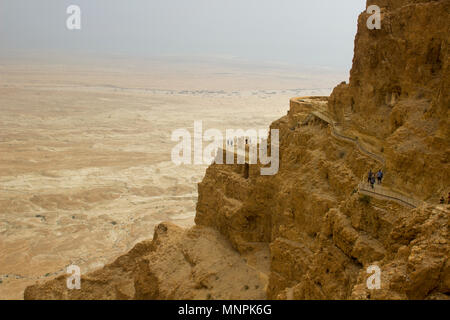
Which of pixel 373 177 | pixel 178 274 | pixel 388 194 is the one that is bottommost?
pixel 178 274

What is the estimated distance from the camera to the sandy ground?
29047 mm

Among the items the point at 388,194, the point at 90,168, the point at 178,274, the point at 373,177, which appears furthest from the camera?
the point at 90,168

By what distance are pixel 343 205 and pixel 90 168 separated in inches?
1539

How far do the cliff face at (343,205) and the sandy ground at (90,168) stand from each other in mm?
10899

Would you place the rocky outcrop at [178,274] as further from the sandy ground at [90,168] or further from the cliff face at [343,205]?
the sandy ground at [90,168]

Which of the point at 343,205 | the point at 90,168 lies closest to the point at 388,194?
the point at 343,205

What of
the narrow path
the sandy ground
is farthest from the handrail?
the sandy ground

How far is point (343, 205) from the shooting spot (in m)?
10.6

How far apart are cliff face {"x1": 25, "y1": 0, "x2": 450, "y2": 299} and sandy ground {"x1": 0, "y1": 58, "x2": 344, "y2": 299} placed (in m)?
10.9

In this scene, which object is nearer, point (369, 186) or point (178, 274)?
point (369, 186)

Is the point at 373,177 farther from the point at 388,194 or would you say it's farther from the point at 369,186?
the point at 388,194

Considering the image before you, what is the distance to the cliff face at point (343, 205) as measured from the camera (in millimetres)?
8102
